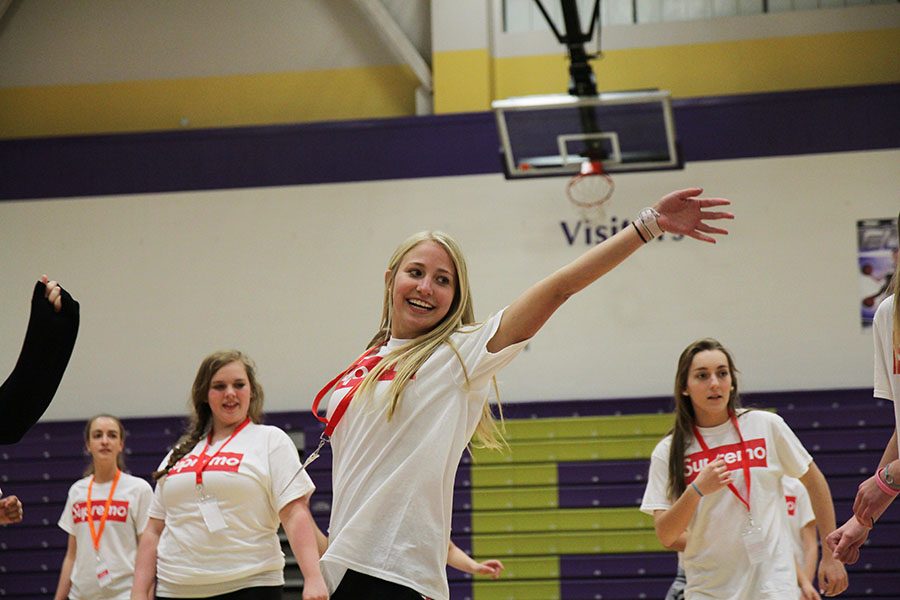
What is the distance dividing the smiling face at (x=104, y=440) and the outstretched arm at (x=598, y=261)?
16.5 feet

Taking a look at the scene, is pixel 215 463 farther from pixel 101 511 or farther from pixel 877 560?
pixel 877 560

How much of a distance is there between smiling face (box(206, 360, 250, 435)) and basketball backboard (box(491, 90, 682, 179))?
13.5 feet

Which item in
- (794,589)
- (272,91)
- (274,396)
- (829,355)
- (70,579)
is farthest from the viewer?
(272,91)

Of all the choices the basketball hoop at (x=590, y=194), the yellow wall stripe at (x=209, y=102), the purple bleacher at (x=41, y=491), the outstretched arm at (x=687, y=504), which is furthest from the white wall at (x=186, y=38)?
the outstretched arm at (x=687, y=504)

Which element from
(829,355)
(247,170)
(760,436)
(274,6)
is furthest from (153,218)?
(760,436)

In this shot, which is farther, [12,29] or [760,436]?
[12,29]

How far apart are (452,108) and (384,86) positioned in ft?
2.57

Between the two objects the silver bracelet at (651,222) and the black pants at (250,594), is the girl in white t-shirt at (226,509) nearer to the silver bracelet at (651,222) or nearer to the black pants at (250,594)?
the black pants at (250,594)

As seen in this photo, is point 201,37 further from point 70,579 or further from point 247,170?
point 70,579

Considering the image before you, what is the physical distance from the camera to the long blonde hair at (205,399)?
5172mm

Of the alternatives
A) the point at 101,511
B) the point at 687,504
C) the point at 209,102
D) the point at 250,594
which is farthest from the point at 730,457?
the point at 209,102

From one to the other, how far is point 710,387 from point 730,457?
1.08ft

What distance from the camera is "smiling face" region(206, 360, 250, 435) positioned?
16.8 feet

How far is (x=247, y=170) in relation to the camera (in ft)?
Result: 33.7
